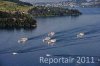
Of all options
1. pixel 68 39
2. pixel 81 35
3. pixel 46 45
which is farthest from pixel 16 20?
pixel 46 45

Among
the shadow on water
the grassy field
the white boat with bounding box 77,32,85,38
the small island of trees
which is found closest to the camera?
the shadow on water

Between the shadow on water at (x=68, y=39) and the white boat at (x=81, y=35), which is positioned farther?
the white boat at (x=81, y=35)

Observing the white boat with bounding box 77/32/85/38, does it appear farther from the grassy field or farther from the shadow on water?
the grassy field

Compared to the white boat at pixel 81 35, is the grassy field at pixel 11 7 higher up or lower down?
higher up

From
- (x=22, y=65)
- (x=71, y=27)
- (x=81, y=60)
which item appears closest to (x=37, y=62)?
(x=22, y=65)

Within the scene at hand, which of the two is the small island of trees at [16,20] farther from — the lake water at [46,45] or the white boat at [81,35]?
the white boat at [81,35]

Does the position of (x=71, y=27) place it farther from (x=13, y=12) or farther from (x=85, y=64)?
(x=85, y=64)

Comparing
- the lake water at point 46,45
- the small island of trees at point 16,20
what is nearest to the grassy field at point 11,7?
the small island of trees at point 16,20

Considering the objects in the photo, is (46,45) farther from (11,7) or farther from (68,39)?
(11,7)

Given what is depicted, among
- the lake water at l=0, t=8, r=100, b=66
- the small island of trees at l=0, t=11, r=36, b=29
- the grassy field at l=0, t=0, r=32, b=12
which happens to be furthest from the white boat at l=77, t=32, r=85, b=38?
the grassy field at l=0, t=0, r=32, b=12
